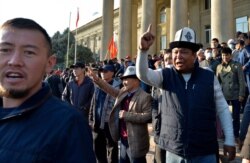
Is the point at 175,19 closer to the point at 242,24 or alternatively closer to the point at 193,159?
the point at 242,24

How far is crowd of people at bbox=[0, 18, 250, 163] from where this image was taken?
5.08 ft

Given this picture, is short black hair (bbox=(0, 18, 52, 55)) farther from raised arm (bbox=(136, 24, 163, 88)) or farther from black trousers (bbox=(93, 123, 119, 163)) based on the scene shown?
black trousers (bbox=(93, 123, 119, 163))

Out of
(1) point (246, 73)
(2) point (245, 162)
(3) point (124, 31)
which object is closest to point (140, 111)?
(2) point (245, 162)

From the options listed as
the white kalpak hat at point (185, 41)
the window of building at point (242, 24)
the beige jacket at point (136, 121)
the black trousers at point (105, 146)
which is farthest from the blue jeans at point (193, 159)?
the window of building at point (242, 24)

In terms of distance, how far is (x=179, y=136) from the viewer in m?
3.37

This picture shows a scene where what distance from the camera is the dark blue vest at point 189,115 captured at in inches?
132

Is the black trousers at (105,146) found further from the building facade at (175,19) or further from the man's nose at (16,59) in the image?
the building facade at (175,19)

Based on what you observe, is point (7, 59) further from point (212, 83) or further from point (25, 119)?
point (212, 83)

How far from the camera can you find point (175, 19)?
74.0 feet

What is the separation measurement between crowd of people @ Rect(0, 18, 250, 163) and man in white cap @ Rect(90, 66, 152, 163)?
2cm

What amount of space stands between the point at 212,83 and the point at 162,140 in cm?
83

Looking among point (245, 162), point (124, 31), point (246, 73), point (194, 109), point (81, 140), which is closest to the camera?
point (81, 140)

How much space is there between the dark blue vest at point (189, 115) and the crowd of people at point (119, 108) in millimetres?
10

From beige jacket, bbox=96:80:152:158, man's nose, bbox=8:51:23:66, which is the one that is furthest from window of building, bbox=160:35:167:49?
man's nose, bbox=8:51:23:66
